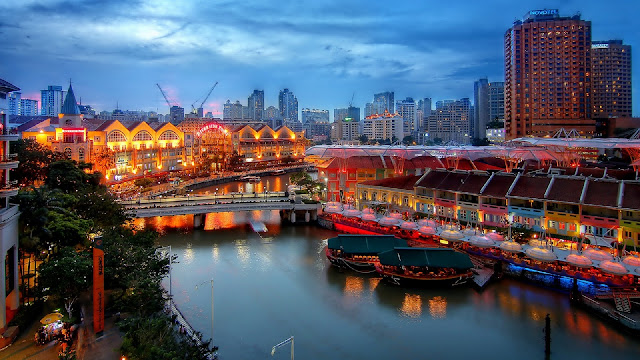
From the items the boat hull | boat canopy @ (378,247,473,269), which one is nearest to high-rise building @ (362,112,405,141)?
boat canopy @ (378,247,473,269)

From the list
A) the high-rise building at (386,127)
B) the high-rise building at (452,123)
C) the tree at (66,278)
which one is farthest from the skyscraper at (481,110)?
the tree at (66,278)

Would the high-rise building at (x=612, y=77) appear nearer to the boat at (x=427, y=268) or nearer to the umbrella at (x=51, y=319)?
the boat at (x=427, y=268)

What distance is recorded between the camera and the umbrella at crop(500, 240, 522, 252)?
23328 millimetres

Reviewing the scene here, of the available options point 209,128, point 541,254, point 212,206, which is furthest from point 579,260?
point 209,128

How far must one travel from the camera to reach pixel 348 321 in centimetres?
1883

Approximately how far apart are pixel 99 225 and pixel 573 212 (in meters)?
24.2

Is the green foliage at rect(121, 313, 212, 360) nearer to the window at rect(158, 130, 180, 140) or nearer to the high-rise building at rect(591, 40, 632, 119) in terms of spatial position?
the window at rect(158, 130, 180, 140)

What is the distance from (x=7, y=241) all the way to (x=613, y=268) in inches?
892

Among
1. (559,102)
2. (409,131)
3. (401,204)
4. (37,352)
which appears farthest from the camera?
(409,131)

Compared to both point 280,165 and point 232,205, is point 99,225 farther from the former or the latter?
point 280,165

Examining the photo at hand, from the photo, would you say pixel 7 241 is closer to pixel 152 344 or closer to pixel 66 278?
pixel 66 278

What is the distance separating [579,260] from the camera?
2098 cm

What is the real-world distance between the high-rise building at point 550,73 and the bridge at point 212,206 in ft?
172

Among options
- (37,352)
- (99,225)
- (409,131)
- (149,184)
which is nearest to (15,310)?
(37,352)
